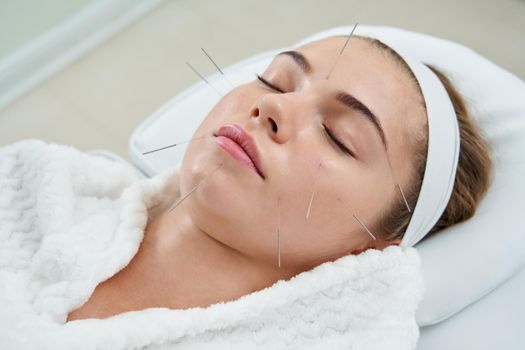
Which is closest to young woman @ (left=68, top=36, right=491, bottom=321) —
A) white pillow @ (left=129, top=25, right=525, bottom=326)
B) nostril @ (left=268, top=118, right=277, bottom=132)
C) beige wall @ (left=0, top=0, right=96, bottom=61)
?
nostril @ (left=268, top=118, right=277, bottom=132)

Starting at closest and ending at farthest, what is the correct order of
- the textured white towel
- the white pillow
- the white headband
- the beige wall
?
the textured white towel
the white headband
the white pillow
the beige wall

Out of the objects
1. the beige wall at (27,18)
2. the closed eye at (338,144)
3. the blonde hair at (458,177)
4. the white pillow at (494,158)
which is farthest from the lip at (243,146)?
the beige wall at (27,18)

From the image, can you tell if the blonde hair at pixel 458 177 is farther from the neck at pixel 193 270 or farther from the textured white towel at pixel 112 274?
the neck at pixel 193 270

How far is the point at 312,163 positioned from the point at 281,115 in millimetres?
93

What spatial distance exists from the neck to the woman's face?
1.4 inches

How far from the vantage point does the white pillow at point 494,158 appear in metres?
1.19

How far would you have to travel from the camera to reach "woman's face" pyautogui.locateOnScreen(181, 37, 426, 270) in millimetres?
1000

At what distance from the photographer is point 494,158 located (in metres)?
1.30

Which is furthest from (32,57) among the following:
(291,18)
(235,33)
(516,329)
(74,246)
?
(516,329)

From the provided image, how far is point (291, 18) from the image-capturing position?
2230mm

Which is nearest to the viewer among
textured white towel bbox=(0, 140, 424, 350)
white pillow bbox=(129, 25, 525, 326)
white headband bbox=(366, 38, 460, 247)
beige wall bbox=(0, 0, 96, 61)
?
textured white towel bbox=(0, 140, 424, 350)

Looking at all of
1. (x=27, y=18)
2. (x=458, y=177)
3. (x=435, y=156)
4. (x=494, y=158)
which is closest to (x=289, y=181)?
(x=435, y=156)

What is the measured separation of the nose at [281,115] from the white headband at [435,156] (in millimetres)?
238

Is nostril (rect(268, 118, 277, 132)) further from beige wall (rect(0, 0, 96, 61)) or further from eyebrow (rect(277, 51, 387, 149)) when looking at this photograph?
beige wall (rect(0, 0, 96, 61))
